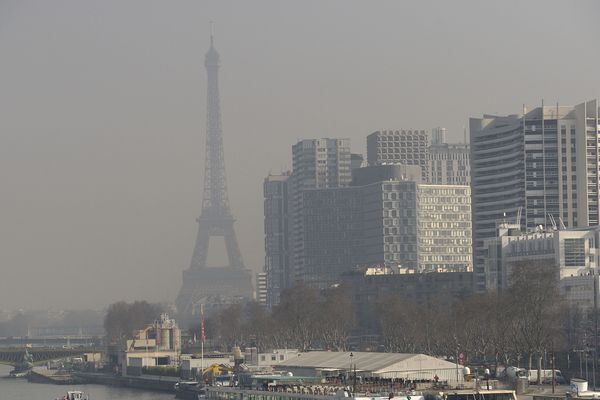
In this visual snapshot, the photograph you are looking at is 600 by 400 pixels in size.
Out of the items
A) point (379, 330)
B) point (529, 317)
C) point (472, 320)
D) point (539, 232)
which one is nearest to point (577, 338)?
point (472, 320)

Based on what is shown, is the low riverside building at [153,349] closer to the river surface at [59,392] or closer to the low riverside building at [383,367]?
the river surface at [59,392]

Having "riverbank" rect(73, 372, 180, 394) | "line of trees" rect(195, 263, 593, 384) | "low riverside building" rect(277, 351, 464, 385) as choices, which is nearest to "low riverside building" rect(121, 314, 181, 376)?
"riverbank" rect(73, 372, 180, 394)

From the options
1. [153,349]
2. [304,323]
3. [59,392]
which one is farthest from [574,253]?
[153,349]

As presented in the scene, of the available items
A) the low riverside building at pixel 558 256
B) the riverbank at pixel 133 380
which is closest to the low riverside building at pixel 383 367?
the riverbank at pixel 133 380

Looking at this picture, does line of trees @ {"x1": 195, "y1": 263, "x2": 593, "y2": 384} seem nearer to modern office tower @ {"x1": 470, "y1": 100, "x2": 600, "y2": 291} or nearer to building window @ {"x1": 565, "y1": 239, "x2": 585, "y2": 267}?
building window @ {"x1": 565, "y1": 239, "x2": 585, "y2": 267}

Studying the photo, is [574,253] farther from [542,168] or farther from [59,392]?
[59,392]
